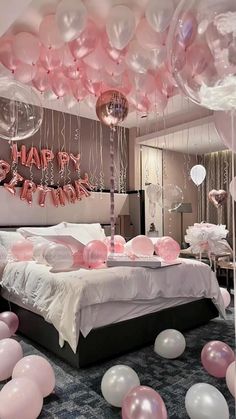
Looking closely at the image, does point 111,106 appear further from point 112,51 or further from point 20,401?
point 20,401

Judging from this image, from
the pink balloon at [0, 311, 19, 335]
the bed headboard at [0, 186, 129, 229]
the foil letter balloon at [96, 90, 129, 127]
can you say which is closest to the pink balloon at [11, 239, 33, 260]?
the pink balloon at [0, 311, 19, 335]

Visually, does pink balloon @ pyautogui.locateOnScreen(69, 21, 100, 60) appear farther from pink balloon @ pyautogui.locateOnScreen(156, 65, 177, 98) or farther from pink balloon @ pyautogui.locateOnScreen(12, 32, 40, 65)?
pink balloon @ pyautogui.locateOnScreen(156, 65, 177, 98)

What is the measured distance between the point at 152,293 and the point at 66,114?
309cm

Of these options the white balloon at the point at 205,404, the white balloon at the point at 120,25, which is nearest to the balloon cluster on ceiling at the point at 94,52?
the white balloon at the point at 120,25

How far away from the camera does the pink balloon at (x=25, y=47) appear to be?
265 centimetres

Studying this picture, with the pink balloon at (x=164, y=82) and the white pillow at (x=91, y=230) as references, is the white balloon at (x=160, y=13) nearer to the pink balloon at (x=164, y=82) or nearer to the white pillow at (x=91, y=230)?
the pink balloon at (x=164, y=82)

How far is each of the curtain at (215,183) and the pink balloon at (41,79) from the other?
14.3 feet

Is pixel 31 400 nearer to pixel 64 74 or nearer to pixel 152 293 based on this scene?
pixel 152 293

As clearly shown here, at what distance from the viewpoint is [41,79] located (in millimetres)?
3057

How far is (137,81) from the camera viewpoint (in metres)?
3.13

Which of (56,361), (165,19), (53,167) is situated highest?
(165,19)

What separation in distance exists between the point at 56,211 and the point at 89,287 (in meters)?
2.37

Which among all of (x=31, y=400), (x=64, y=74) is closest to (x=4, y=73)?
(x=64, y=74)

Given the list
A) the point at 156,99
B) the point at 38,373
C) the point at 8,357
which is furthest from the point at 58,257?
the point at 156,99
